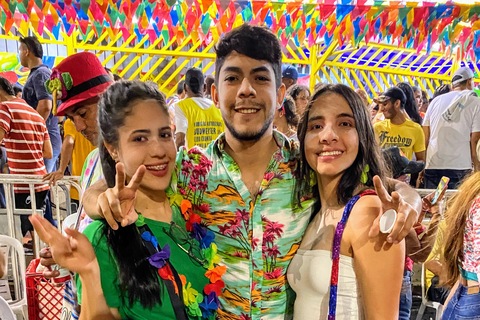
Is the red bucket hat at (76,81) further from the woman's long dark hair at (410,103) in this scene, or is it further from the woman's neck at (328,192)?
the woman's long dark hair at (410,103)

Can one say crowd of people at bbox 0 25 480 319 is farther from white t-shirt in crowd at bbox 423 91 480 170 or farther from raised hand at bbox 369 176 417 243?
white t-shirt in crowd at bbox 423 91 480 170

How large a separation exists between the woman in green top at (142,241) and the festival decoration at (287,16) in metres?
3.22

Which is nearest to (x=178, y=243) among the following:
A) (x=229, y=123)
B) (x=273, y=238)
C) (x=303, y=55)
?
(x=273, y=238)

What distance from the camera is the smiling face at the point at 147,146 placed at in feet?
4.35

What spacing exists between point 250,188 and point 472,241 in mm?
930

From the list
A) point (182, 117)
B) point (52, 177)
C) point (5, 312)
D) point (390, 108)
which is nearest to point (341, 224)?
point (5, 312)

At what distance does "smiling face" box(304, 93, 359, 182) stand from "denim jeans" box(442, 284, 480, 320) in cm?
81

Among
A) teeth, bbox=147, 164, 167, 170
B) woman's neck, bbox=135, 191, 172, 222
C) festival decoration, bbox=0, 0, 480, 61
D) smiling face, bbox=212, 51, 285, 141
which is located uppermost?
festival decoration, bbox=0, 0, 480, 61

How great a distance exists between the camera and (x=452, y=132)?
13.7ft

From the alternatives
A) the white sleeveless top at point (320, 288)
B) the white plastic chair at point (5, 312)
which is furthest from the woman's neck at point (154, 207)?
the white plastic chair at point (5, 312)

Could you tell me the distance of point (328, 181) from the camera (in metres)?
1.47

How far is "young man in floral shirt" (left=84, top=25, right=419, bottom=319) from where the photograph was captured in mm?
1446

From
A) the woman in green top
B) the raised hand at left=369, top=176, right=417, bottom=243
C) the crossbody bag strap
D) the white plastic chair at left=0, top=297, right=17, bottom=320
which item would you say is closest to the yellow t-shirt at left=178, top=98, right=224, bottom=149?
the white plastic chair at left=0, top=297, right=17, bottom=320

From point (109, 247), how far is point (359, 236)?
2.28 ft
